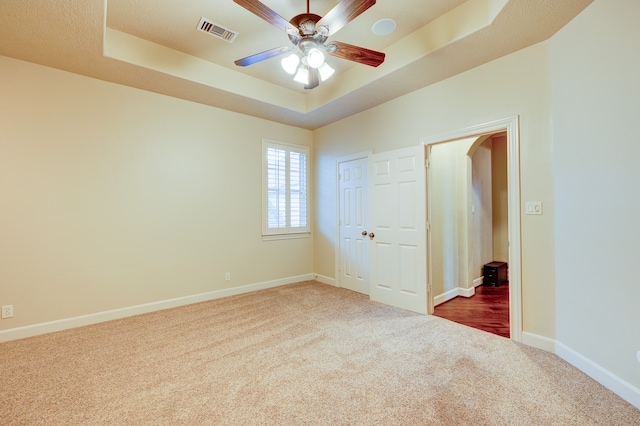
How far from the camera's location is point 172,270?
12.6 feet

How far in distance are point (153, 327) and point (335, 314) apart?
213 cm

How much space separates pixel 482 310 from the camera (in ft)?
12.0

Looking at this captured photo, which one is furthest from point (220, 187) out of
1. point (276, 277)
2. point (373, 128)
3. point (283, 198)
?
point (373, 128)

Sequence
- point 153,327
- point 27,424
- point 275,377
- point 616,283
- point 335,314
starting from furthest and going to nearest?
point 335,314 → point 153,327 → point 275,377 → point 616,283 → point 27,424

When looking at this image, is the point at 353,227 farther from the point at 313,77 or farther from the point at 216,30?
the point at 216,30

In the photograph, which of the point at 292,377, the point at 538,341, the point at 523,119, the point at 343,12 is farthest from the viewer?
the point at 523,119

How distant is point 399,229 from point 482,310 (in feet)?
5.01

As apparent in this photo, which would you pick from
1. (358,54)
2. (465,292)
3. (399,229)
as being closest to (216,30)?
(358,54)

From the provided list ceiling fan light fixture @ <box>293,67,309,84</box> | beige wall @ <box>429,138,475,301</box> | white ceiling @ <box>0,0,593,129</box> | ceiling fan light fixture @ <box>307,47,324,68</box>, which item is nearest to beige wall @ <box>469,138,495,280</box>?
beige wall @ <box>429,138,475,301</box>

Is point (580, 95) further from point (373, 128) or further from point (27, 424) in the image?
point (27, 424)

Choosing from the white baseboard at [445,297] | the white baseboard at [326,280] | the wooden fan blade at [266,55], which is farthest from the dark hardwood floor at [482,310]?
the wooden fan blade at [266,55]

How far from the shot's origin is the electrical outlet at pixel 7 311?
281 cm

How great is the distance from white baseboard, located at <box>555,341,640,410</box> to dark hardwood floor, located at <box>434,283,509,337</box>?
0.56m

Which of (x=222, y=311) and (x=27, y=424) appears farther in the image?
(x=222, y=311)
